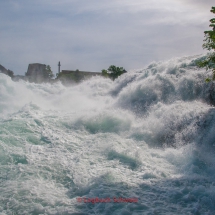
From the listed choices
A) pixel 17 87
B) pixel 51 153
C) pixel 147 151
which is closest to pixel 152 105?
pixel 147 151

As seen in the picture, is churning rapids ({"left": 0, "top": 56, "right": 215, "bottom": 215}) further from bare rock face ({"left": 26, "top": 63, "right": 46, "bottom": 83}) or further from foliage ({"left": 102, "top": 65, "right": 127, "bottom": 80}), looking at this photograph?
bare rock face ({"left": 26, "top": 63, "right": 46, "bottom": 83})

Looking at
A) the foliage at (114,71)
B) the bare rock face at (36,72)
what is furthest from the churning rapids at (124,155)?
the bare rock face at (36,72)

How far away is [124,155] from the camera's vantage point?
7273 millimetres

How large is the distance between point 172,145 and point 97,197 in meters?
4.40

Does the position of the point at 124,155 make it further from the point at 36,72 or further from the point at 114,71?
the point at 36,72

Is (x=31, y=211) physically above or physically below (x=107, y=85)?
below

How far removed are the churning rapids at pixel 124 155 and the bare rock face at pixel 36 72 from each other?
34.1 meters

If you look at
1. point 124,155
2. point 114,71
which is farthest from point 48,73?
point 124,155

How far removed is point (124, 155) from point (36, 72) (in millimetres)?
42529

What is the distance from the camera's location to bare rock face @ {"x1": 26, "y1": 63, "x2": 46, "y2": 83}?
45138 mm

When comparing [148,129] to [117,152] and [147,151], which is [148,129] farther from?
[117,152]

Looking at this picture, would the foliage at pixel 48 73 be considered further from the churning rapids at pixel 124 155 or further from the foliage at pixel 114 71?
the churning rapids at pixel 124 155

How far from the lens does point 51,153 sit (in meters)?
7.18

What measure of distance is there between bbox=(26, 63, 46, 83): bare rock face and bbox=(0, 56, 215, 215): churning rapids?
3412cm
